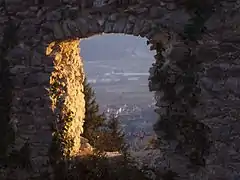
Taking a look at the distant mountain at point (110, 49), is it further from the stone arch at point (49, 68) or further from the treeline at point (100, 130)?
the stone arch at point (49, 68)

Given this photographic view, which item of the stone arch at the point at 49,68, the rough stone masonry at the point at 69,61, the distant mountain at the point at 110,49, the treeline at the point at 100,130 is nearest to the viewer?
the rough stone masonry at the point at 69,61

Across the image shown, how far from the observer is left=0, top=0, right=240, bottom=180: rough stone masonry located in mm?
5465

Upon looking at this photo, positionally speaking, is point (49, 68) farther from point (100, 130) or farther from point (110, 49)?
point (110, 49)

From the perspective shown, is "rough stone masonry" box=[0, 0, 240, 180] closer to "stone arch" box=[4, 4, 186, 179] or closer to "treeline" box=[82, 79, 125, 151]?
"stone arch" box=[4, 4, 186, 179]

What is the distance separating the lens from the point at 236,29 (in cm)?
539

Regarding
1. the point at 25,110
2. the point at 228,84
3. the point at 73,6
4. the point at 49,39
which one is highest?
the point at 73,6

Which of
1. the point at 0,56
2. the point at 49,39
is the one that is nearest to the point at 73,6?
the point at 49,39

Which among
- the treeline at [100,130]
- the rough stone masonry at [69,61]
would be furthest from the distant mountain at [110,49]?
the rough stone masonry at [69,61]

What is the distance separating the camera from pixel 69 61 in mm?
6754

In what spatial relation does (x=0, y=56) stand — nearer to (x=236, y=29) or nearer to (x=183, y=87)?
(x=183, y=87)

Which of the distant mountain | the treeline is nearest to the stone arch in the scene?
the treeline

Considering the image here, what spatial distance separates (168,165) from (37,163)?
5.34ft

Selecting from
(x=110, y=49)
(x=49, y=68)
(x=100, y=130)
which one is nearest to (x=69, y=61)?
(x=49, y=68)

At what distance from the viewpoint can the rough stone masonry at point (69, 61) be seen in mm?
5465
